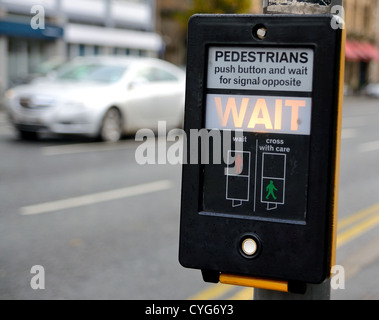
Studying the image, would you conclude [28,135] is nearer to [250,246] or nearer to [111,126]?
[111,126]

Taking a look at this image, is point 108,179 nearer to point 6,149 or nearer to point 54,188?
point 54,188

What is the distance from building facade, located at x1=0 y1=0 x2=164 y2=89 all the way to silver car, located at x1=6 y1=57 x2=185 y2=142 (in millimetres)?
13329

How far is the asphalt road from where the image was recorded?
4418mm

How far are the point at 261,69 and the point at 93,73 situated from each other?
11.0 meters

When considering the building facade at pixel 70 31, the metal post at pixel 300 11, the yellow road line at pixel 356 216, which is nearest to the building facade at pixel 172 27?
the building facade at pixel 70 31

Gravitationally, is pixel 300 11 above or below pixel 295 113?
above

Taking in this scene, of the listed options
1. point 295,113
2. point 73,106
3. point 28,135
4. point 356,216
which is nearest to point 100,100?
point 73,106

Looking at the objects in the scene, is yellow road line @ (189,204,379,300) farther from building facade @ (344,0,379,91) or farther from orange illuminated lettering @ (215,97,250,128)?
building facade @ (344,0,379,91)

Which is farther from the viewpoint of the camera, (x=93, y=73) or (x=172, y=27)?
(x=172, y=27)

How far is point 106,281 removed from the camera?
448 cm

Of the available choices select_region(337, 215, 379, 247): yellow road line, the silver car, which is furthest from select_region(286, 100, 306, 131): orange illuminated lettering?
the silver car

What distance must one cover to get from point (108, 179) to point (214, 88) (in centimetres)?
677

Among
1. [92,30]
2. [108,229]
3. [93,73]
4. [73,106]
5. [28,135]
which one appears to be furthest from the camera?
[92,30]

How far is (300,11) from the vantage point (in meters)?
1.71
